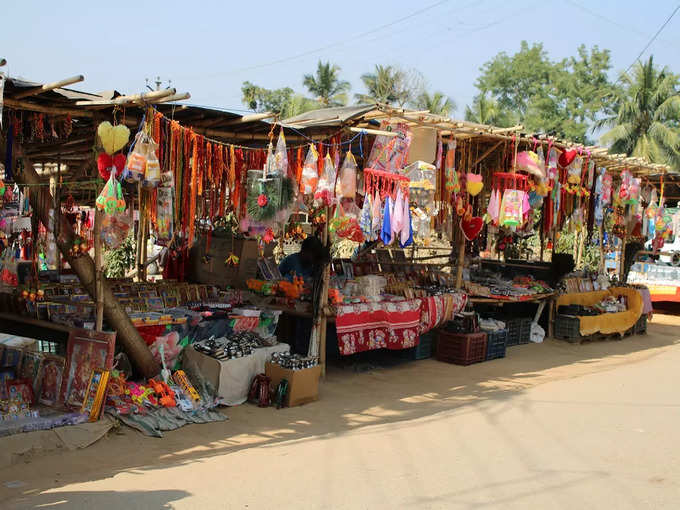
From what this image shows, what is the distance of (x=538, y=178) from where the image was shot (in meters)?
9.87

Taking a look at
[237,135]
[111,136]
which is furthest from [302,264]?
[111,136]

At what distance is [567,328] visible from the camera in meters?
12.1

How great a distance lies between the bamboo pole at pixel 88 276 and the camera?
19.2ft

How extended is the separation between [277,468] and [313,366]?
2.24m

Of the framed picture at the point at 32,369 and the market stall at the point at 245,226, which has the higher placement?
the market stall at the point at 245,226

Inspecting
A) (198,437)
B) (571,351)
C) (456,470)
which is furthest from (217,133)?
(571,351)

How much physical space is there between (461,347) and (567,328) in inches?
143

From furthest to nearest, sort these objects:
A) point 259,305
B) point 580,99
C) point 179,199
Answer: point 580,99 → point 259,305 → point 179,199

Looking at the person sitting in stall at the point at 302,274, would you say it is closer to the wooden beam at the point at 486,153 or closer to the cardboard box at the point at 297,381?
the cardboard box at the point at 297,381

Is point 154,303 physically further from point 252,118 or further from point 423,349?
point 423,349

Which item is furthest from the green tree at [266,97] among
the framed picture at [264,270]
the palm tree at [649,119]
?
the framed picture at [264,270]

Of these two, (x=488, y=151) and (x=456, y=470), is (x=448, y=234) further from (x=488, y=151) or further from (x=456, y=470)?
(x=456, y=470)

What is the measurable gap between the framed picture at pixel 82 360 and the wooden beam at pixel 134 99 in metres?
2.11

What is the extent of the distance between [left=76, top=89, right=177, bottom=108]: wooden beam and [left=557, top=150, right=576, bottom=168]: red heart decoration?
7.24m
